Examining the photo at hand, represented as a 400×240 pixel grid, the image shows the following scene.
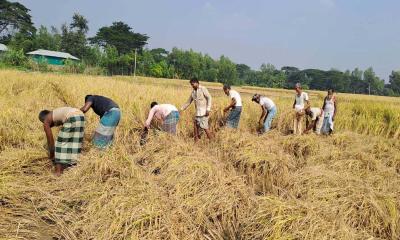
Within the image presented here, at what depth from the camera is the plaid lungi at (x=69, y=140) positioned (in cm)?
439

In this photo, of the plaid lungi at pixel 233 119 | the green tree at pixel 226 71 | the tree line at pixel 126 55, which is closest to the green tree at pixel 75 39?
the tree line at pixel 126 55

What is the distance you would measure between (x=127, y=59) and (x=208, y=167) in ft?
105

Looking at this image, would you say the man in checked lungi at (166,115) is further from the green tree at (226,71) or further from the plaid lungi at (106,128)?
the green tree at (226,71)

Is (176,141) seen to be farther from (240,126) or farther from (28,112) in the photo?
(240,126)

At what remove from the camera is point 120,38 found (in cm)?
4844

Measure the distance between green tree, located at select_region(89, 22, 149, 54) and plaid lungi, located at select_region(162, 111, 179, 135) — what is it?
44.6 metres

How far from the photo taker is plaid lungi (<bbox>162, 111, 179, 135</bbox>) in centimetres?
596

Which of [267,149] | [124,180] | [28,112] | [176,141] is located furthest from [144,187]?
[28,112]

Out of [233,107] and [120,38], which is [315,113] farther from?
[120,38]

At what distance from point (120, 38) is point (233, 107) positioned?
143ft

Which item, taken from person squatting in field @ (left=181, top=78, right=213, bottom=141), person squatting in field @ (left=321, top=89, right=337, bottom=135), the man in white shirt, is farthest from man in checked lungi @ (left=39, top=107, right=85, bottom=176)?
person squatting in field @ (left=321, top=89, right=337, bottom=135)

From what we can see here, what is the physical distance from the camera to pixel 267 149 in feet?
19.2

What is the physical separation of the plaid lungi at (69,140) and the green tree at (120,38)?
45897 millimetres

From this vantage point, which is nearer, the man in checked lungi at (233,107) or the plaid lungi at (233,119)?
the man in checked lungi at (233,107)
